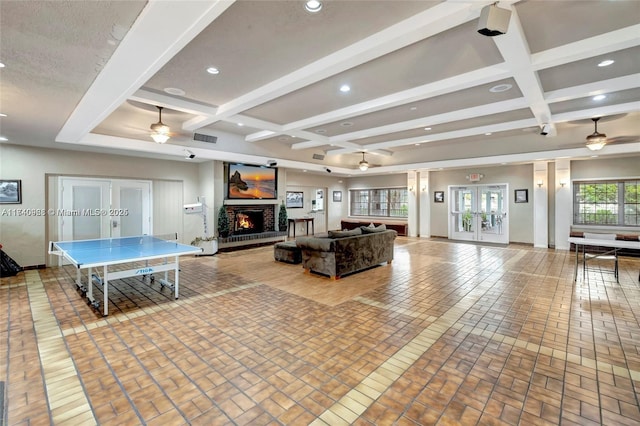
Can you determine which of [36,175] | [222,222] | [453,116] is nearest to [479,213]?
[453,116]

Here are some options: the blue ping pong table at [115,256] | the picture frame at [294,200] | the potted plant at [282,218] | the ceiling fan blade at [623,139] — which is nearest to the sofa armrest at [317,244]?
the blue ping pong table at [115,256]

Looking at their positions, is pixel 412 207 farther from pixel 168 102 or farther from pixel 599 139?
pixel 168 102

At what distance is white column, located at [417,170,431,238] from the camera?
11492 mm

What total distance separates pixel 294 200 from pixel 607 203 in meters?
10.1

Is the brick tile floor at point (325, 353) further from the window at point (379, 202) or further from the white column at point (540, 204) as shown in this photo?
the window at point (379, 202)

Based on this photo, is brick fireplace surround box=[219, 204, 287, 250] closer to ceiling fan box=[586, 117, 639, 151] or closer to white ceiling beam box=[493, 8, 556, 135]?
white ceiling beam box=[493, 8, 556, 135]

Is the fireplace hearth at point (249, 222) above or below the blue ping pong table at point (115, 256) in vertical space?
above

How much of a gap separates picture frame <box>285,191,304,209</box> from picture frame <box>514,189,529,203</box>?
7845 millimetres

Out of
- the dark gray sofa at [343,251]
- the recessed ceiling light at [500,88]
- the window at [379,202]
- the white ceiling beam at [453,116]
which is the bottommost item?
the dark gray sofa at [343,251]

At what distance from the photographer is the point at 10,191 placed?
20.1 feet

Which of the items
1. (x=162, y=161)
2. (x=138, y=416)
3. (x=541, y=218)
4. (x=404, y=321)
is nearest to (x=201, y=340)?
(x=138, y=416)

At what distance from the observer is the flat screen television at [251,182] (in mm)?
8727

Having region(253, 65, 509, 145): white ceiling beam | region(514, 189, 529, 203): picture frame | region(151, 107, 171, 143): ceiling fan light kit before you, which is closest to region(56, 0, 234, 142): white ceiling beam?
region(151, 107, 171, 143): ceiling fan light kit

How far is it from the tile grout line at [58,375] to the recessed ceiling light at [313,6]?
11.6 feet
